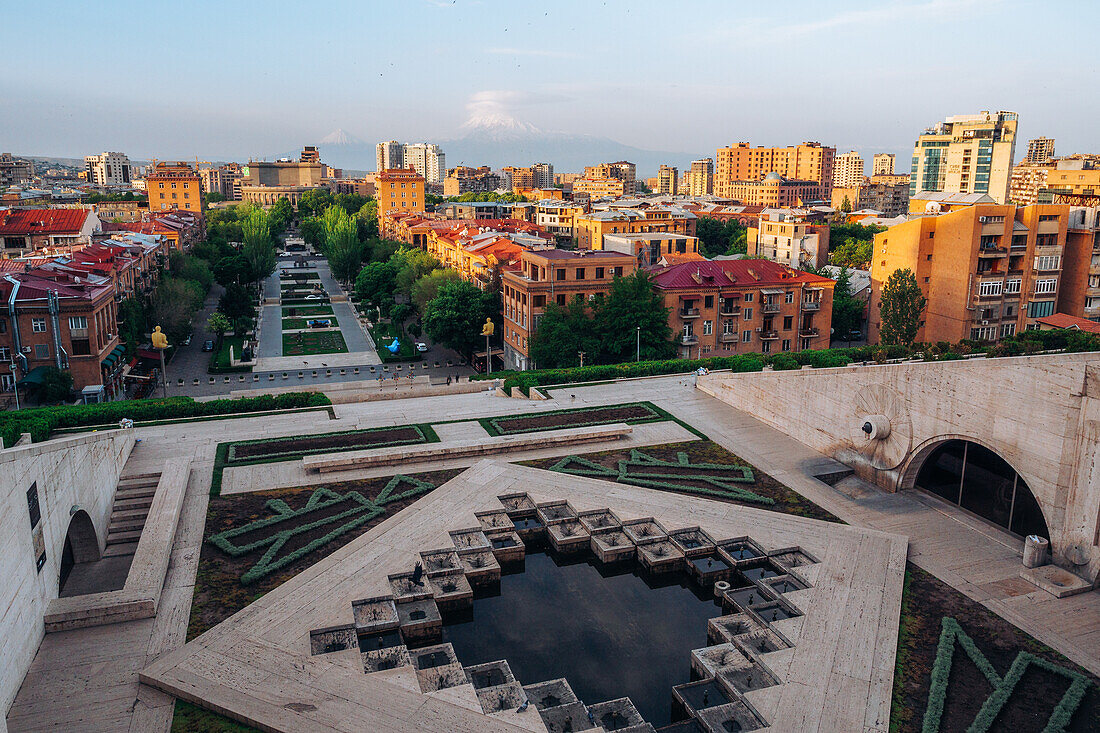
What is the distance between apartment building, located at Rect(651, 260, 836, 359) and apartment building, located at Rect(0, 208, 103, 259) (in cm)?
5025

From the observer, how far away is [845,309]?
60938mm

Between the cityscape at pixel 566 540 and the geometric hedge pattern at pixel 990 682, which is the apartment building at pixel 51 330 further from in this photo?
the geometric hedge pattern at pixel 990 682

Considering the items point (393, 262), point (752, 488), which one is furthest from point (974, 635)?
point (393, 262)

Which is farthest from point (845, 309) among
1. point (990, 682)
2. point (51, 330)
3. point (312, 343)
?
point (51, 330)

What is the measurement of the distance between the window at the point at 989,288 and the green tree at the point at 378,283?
153ft

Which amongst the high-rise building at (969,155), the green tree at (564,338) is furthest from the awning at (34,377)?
the high-rise building at (969,155)

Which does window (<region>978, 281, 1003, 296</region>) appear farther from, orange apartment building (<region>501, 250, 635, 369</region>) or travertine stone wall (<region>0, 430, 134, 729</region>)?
travertine stone wall (<region>0, 430, 134, 729</region>)

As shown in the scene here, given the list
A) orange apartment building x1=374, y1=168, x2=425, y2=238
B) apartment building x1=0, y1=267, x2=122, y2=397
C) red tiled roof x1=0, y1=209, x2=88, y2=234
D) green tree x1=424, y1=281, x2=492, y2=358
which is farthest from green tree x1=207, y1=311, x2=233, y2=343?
orange apartment building x1=374, y1=168, x2=425, y2=238

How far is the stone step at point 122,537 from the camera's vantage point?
843 inches

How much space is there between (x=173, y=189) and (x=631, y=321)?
9976cm

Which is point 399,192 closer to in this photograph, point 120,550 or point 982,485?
point 120,550

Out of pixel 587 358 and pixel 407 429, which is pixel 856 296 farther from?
pixel 407 429

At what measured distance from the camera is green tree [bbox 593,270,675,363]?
142 feet

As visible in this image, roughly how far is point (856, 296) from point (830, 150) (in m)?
141
